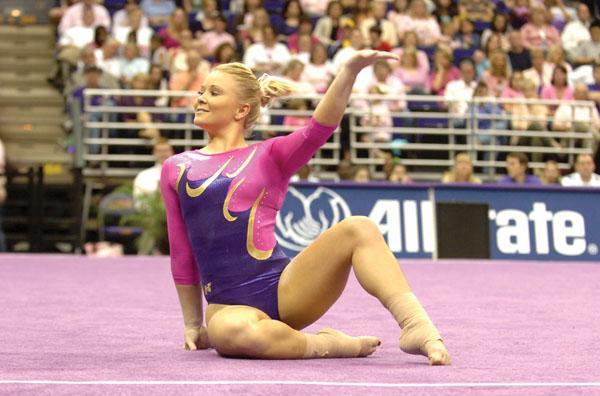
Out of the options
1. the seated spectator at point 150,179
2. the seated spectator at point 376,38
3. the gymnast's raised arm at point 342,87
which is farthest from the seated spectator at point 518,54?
the gymnast's raised arm at point 342,87

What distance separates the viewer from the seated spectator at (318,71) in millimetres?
14383

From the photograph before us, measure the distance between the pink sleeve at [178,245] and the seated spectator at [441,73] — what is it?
10.2 meters

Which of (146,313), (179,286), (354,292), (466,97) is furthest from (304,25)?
(179,286)

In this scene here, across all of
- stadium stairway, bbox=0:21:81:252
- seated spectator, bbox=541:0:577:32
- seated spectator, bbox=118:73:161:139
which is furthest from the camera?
seated spectator, bbox=541:0:577:32

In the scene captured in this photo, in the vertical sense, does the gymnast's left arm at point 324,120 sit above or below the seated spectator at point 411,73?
above

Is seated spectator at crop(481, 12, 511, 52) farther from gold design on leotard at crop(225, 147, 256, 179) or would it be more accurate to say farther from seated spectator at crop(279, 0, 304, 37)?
gold design on leotard at crop(225, 147, 256, 179)

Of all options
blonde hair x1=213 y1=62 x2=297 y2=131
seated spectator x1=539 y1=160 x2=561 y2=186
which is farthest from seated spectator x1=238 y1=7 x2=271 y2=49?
blonde hair x1=213 y1=62 x2=297 y2=131

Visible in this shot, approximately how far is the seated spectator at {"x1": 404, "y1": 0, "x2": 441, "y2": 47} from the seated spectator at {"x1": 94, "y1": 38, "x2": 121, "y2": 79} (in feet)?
11.8

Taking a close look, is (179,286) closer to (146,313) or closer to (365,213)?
(146,313)

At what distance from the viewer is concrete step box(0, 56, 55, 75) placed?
16.3m

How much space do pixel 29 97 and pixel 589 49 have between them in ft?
22.3

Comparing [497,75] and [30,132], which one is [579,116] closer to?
[497,75]

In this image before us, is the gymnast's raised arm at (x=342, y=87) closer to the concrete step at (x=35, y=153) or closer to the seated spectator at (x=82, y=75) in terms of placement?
the seated spectator at (x=82, y=75)

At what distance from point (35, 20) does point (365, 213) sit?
651cm
